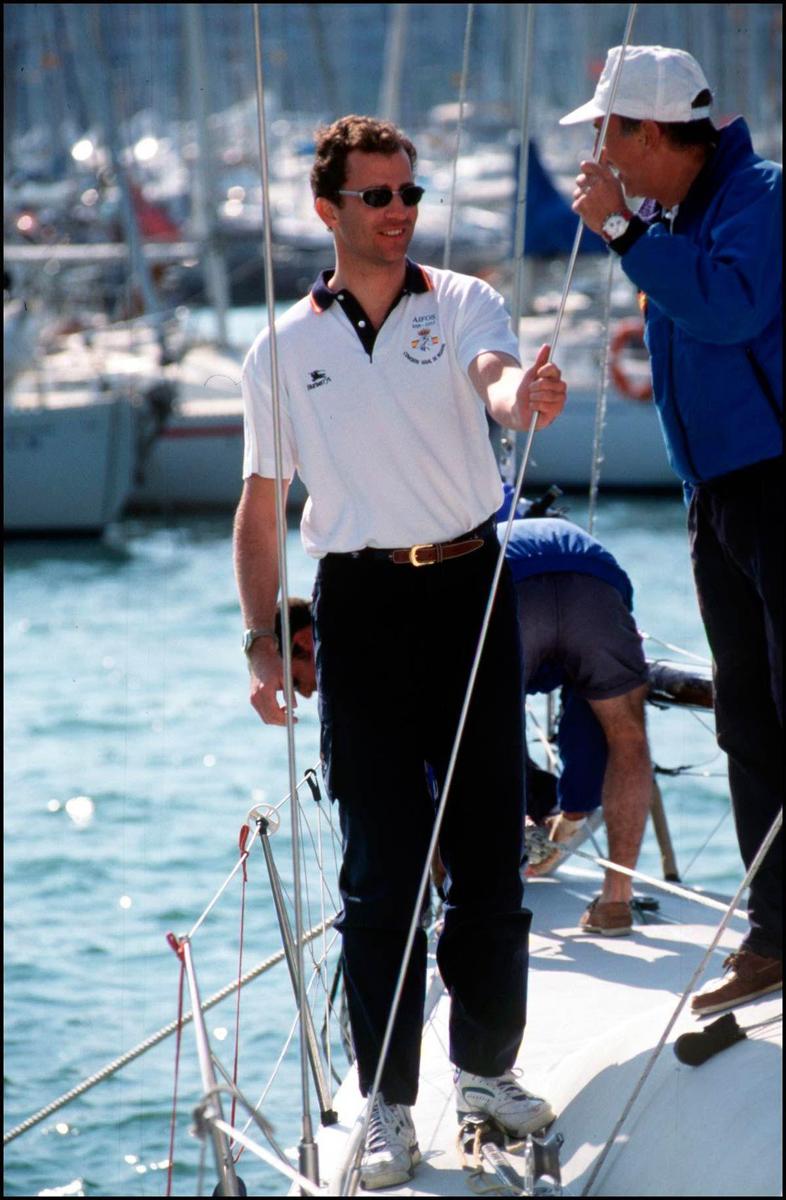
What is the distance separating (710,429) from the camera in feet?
8.70

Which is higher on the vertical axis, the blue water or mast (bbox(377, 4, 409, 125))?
mast (bbox(377, 4, 409, 125))

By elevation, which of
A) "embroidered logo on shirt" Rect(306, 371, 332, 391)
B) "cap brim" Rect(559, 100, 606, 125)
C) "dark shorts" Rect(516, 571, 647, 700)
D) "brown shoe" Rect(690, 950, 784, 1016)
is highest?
"cap brim" Rect(559, 100, 606, 125)

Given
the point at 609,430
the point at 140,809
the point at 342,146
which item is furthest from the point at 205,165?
the point at 342,146

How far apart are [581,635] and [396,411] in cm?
129

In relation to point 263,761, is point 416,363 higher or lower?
higher

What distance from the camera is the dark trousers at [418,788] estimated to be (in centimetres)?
291

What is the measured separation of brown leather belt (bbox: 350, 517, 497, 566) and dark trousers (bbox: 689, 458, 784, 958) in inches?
14.7

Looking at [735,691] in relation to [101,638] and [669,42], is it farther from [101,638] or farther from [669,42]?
[669,42]

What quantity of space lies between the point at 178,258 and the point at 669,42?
1111 centimetres

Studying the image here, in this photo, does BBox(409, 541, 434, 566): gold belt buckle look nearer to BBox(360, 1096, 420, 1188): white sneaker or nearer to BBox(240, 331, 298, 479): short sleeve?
BBox(240, 331, 298, 479): short sleeve

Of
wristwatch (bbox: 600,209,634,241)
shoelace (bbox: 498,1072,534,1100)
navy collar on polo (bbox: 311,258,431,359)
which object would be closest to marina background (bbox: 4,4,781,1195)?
shoelace (bbox: 498,1072,534,1100)

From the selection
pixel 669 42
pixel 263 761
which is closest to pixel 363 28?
pixel 669 42

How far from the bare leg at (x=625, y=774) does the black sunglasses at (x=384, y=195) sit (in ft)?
5.30

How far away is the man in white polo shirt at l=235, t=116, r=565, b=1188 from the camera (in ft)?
9.50
